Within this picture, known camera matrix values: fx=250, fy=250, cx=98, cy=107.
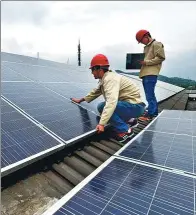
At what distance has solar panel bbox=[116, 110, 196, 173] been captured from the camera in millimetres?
3957

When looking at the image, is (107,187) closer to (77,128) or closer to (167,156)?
(167,156)

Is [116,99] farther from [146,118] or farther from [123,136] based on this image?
[146,118]

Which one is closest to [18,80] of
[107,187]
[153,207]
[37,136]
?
[37,136]

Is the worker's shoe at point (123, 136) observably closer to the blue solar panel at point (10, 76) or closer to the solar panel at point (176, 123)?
the solar panel at point (176, 123)

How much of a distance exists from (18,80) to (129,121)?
125 inches

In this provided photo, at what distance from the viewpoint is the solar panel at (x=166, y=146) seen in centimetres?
396

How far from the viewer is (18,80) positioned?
677 centimetres

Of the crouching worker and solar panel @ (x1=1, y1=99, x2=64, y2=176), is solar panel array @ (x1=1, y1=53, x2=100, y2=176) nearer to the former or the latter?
solar panel @ (x1=1, y1=99, x2=64, y2=176)

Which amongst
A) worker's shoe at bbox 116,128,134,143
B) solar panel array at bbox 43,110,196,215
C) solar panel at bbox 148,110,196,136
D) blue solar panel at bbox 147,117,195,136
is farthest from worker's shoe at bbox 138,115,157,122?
solar panel array at bbox 43,110,196,215

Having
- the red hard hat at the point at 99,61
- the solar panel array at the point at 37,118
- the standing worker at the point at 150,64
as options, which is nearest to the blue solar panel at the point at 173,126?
the standing worker at the point at 150,64

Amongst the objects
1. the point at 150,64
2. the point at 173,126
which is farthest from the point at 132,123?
the point at 150,64

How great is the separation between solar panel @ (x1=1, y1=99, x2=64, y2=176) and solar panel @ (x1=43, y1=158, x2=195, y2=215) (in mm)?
856

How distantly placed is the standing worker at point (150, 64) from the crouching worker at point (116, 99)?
1917mm

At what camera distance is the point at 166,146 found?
15.4ft
